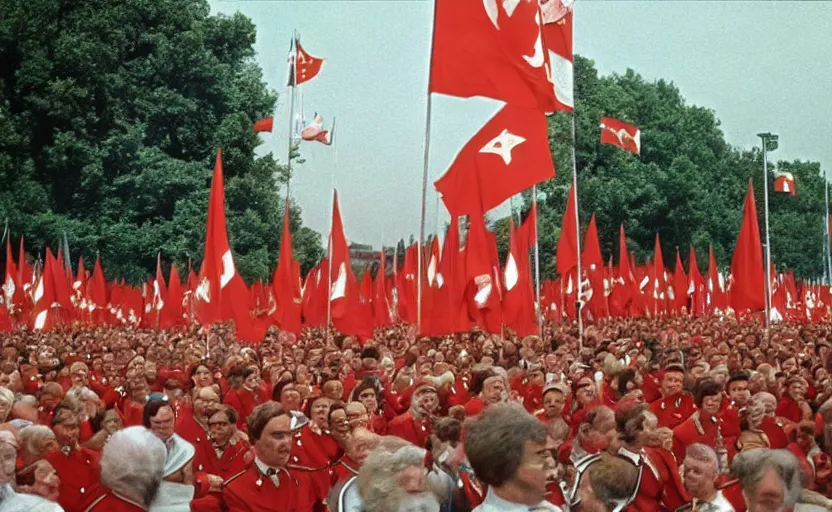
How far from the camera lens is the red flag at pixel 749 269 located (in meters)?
23.4

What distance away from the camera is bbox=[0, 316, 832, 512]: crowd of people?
15.1ft

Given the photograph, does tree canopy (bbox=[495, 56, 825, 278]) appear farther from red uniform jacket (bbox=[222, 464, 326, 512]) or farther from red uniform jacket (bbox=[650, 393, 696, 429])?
red uniform jacket (bbox=[222, 464, 326, 512])

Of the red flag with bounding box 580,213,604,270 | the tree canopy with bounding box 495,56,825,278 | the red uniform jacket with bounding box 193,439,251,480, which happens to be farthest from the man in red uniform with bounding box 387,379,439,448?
the tree canopy with bounding box 495,56,825,278

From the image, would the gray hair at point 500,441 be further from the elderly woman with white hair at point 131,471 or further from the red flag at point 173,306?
the red flag at point 173,306

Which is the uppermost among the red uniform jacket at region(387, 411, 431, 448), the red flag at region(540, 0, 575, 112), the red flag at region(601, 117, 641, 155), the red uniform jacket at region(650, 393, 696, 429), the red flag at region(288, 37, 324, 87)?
the red flag at region(288, 37, 324, 87)

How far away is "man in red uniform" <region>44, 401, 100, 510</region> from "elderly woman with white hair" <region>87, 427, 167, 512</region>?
2.74 meters

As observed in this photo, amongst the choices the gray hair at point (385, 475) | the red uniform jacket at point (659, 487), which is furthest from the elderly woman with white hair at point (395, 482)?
the red uniform jacket at point (659, 487)

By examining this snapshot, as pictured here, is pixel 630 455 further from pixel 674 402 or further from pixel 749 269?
pixel 749 269

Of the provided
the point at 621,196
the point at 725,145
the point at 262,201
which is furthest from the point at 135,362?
the point at 725,145

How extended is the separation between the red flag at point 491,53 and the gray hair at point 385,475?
7577mm

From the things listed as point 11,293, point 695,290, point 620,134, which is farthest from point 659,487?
point 695,290

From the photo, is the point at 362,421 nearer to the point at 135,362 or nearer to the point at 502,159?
the point at 502,159

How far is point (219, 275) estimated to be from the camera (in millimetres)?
17984

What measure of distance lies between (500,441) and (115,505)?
1675 mm
